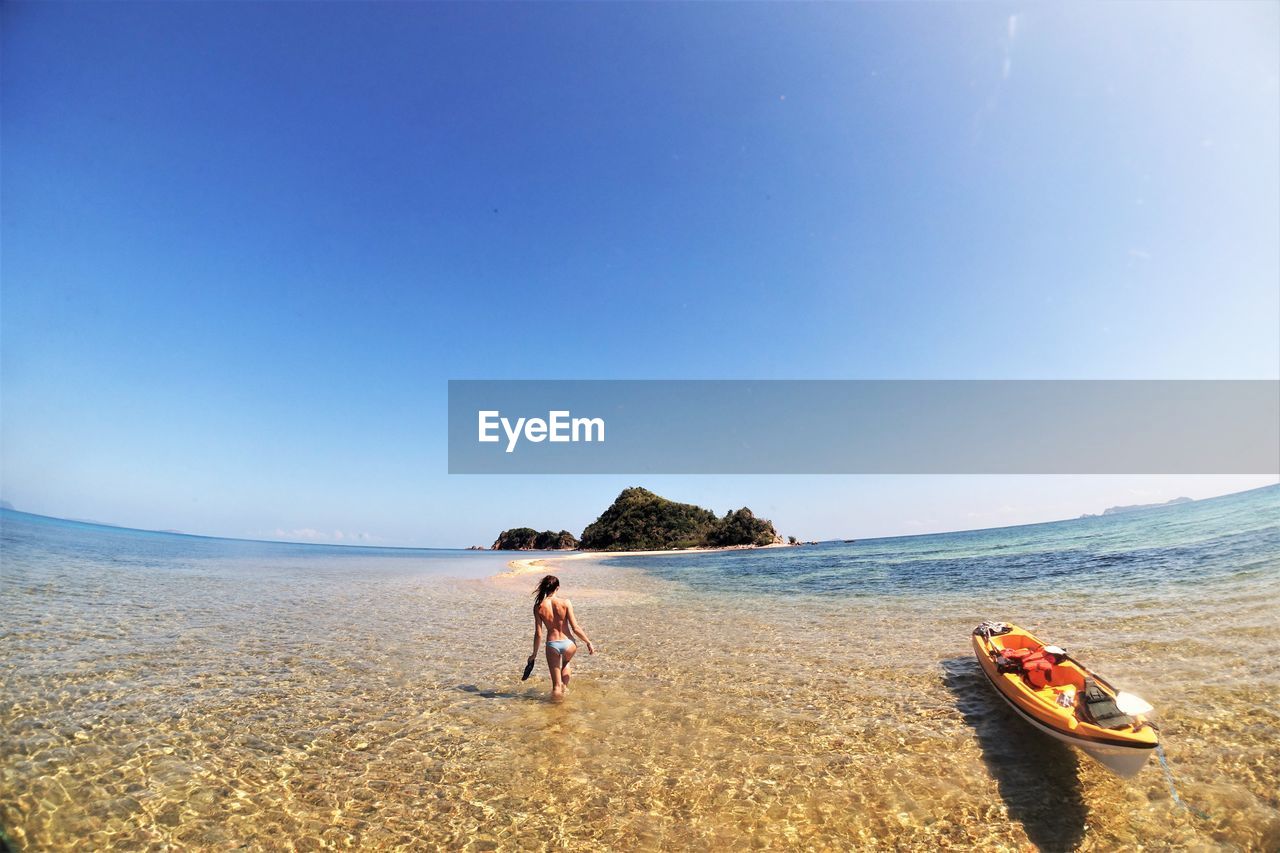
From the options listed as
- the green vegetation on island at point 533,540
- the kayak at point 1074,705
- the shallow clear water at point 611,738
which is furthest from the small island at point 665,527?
the kayak at point 1074,705

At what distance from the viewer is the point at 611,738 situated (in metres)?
7.87

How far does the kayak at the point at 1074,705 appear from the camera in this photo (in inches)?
230

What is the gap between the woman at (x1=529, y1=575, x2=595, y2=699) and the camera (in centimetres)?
923

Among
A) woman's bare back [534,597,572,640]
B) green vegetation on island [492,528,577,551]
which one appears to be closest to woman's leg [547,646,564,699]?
woman's bare back [534,597,572,640]

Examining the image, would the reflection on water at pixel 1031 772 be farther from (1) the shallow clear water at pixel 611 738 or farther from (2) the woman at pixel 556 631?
(2) the woman at pixel 556 631

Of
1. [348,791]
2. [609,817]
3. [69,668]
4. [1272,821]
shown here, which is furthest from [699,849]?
[69,668]

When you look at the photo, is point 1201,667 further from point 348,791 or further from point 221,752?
point 221,752

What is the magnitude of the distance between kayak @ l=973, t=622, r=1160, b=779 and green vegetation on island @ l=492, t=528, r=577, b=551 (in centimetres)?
15966

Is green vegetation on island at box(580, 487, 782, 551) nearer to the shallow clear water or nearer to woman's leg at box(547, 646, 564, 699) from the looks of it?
the shallow clear water

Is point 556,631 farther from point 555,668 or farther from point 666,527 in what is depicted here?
point 666,527

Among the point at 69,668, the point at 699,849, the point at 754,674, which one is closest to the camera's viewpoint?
the point at 699,849

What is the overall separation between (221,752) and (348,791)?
2.57 meters

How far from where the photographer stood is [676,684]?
34.6 feet

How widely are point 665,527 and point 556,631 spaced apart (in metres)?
124
